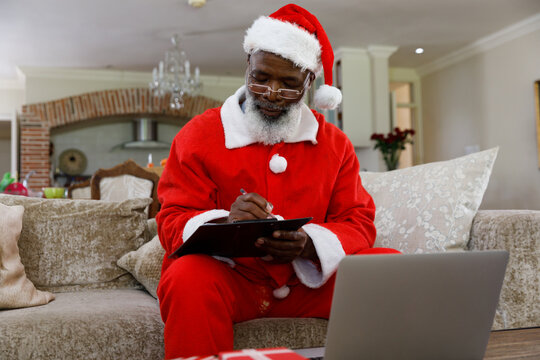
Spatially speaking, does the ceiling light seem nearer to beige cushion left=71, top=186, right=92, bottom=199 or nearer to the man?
beige cushion left=71, top=186, right=92, bottom=199

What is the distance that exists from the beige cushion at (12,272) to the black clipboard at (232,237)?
2.28ft

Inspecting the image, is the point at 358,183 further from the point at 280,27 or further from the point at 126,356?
the point at 126,356

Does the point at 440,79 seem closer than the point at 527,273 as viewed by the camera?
No

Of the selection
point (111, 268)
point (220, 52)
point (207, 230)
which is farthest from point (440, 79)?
point (207, 230)

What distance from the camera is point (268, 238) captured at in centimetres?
120

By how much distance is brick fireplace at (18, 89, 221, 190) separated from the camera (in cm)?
673

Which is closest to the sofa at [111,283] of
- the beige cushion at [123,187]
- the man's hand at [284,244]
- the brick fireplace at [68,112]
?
the man's hand at [284,244]

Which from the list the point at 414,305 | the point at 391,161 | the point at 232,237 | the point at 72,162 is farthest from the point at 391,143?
the point at 414,305

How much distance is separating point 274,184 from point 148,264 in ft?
1.95

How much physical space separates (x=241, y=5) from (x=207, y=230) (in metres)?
3.92

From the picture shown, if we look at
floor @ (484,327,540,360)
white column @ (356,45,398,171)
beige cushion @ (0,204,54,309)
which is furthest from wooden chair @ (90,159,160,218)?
white column @ (356,45,398,171)

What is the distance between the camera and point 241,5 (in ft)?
15.1

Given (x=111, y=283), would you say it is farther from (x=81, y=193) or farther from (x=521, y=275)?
(x=81, y=193)

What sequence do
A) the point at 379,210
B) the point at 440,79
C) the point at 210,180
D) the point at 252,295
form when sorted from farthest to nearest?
the point at 440,79, the point at 379,210, the point at 210,180, the point at 252,295
